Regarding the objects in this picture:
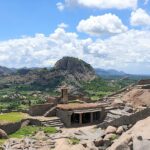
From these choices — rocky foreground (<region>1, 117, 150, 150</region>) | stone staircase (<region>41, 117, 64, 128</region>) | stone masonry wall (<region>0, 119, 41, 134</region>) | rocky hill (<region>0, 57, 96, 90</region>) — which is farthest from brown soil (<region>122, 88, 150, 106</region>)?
rocky hill (<region>0, 57, 96, 90</region>)

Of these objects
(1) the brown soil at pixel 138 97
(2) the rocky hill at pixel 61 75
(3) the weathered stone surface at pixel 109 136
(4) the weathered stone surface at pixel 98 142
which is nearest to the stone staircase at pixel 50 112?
(1) the brown soil at pixel 138 97

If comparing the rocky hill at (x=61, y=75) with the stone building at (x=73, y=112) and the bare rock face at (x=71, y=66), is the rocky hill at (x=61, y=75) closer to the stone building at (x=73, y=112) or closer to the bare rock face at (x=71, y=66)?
the bare rock face at (x=71, y=66)

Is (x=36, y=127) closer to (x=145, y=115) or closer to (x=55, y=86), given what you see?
(x=145, y=115)

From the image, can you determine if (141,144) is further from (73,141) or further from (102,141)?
(73,141)

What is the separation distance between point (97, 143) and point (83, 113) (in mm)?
19452

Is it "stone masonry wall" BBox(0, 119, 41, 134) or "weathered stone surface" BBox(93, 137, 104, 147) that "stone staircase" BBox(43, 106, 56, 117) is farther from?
"weathered stone surface" BBox(93, 137, 104, 147)

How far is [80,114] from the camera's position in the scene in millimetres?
48375

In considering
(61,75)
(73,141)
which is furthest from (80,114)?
(61,75)

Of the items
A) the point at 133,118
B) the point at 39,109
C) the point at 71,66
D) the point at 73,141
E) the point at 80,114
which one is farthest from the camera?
the point at 71,66

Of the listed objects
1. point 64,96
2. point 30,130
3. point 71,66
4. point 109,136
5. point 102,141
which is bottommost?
point 30,130

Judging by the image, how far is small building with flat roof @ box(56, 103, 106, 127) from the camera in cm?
4769

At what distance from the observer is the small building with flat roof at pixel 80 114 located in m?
47.7

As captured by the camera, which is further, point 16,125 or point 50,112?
point 50,112

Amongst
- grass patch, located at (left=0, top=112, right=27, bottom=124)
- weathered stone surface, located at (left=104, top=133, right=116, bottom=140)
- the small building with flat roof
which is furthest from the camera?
the small building with flat roof
